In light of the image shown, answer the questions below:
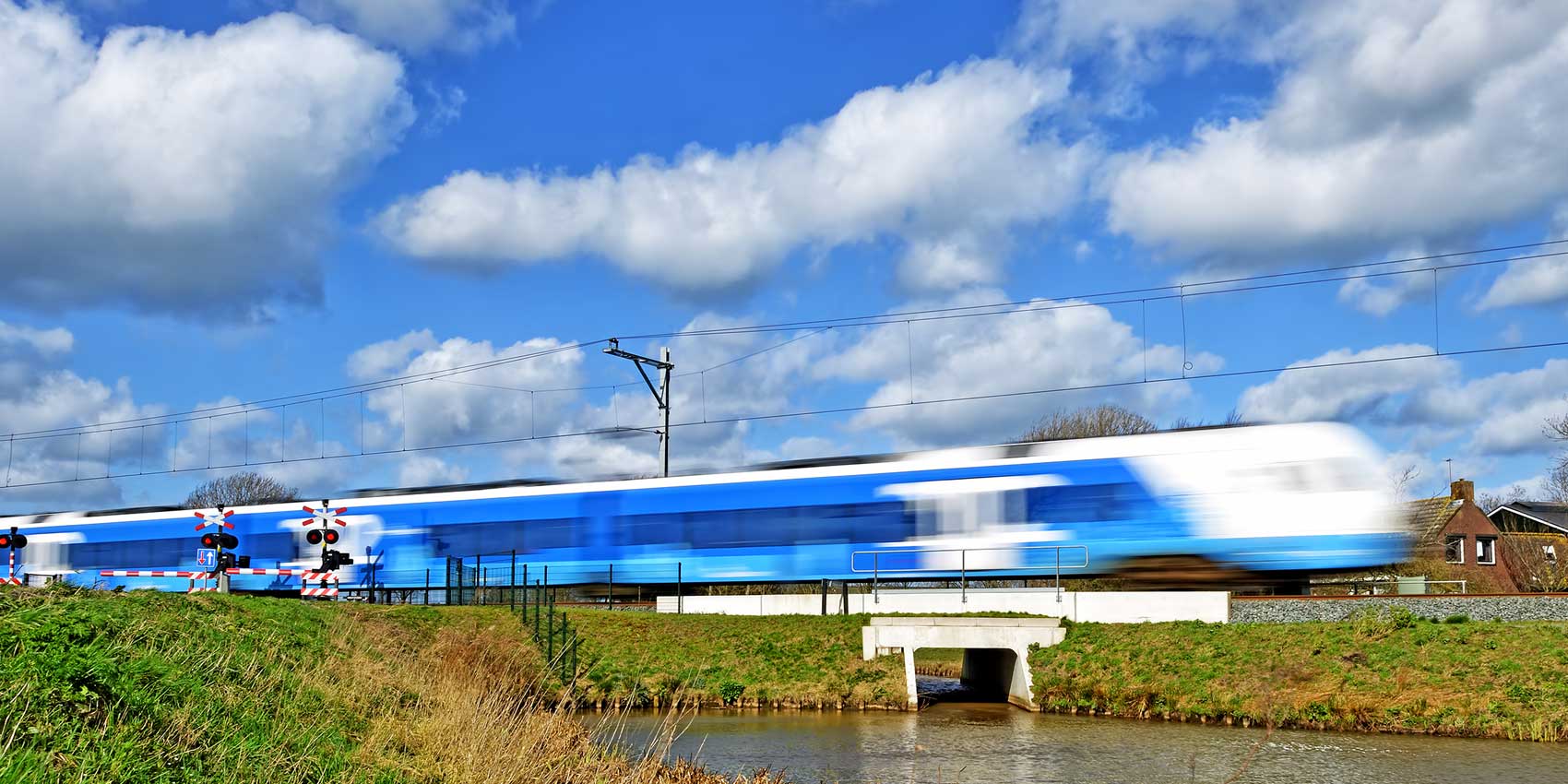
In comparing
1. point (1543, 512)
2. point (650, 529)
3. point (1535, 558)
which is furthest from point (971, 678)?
point (1543, 512)

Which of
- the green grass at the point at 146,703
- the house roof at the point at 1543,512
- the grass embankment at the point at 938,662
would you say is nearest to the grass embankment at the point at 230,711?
the green grass at the point at 146,703

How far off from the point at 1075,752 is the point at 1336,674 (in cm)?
629

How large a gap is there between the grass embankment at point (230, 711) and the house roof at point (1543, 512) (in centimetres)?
6515

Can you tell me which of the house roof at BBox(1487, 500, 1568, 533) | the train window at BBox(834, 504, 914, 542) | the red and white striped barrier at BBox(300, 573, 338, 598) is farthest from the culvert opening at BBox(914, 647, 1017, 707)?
the house roof at BBox(1487, 500, 1568, 533)

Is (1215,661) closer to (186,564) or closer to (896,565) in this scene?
(896,565)

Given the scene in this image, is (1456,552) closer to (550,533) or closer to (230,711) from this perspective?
(550,533)

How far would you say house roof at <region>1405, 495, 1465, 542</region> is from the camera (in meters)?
29.7

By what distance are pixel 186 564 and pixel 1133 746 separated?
31.4 meters

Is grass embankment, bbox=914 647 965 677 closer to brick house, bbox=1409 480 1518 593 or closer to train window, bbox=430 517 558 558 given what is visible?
train window, bbox=430 517 558 558

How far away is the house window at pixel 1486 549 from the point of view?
2285 inches

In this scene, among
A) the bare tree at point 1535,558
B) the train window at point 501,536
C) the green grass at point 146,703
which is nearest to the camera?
the green grass at point 146,703

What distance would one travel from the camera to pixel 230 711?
1027cm

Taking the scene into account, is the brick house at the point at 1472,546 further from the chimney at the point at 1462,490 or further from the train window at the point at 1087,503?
the train window at the point at 1087,503

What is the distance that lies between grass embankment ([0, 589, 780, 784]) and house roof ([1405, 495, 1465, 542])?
2251 centimetres
